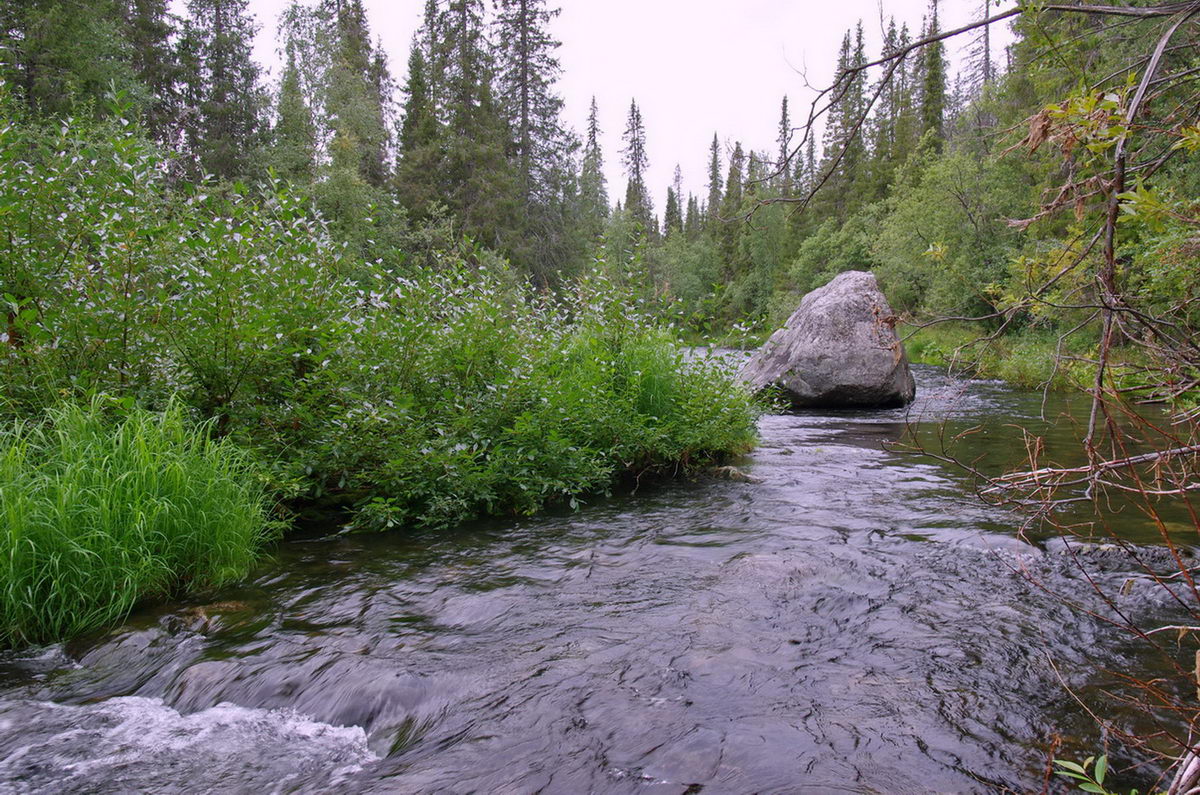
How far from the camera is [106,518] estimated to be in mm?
3990

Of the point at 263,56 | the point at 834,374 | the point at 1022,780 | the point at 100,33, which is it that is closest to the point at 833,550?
the point at 1022,780

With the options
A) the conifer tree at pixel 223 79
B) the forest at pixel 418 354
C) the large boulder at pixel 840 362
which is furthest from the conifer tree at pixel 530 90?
the forest at pixel 418 354

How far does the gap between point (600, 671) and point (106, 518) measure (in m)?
3.05

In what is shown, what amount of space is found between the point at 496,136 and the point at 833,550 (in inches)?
1207

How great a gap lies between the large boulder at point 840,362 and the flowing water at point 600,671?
7629 mm

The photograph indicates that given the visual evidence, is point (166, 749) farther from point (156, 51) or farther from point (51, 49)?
point (156, 51)

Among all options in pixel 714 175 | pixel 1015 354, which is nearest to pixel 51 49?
pixel 1015 354

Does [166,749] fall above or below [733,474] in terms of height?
below

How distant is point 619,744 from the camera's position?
111 inches

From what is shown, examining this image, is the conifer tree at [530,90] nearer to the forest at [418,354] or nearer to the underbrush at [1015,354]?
the underbrush at [1015,354]

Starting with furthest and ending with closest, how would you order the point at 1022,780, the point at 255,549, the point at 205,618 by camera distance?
1. the point at 255,549
2. the point at 205,618
3. the point at 1022,780

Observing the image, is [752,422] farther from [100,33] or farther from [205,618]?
[100,33]

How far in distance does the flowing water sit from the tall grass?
0.21 meters

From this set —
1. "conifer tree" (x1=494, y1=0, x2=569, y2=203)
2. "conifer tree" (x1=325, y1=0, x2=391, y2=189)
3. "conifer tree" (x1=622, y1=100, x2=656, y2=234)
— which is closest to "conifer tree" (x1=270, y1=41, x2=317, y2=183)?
"conifer tree" (x1=325, y1=0, x2=391, y2=189)
